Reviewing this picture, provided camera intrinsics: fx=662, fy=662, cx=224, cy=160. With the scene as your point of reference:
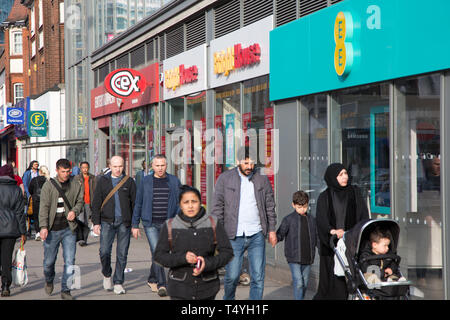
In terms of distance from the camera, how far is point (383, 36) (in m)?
8.39

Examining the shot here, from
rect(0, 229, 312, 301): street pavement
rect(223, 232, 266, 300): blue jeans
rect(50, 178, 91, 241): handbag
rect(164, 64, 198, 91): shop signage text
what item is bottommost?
rect(0, 229, 312, 301): street pavement

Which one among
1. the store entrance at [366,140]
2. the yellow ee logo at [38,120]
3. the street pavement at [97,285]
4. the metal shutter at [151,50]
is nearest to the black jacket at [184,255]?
the street pavement at [97,285]

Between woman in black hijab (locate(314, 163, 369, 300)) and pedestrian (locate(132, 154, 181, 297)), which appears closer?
woman in black hijab (locate(314, 163, 369, 300))

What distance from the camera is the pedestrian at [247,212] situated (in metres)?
7.84

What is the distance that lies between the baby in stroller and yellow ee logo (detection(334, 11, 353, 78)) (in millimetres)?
3382

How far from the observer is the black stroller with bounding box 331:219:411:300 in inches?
233

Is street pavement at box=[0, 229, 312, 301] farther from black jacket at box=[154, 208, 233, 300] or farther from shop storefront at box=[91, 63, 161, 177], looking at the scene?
shop storefront at box=[91, 63, 161, 177]

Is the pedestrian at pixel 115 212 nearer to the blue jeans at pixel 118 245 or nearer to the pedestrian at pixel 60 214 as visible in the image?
the blue jeans at pixel 118 245

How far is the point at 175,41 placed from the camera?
16.8 metres

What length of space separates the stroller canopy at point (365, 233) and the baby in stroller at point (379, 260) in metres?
0.04

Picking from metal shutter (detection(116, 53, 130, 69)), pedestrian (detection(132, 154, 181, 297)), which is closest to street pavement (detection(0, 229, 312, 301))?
pedestrian (detection(132, 154, 181, 297))

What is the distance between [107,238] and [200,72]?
6.18 m

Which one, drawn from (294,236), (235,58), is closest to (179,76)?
(235,58)

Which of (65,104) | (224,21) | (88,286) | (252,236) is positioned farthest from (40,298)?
(65,104)
